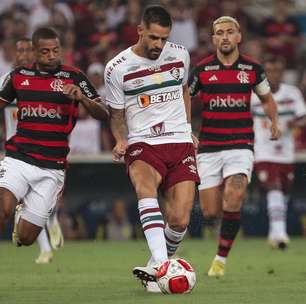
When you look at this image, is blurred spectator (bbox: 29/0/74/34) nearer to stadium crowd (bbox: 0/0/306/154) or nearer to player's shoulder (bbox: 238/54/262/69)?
stadium crowd (bbox: 0/0/306/154)

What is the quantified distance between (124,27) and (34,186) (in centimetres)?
1146

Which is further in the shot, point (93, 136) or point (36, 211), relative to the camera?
point (93, 136)

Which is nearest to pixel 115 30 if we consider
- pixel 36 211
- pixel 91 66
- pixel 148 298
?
pixel 91 66

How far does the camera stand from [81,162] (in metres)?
21.4

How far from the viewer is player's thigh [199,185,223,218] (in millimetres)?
14070

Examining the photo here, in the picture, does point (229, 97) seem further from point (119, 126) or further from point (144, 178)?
point (144, 178)

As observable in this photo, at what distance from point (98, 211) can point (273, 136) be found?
825 centimetres

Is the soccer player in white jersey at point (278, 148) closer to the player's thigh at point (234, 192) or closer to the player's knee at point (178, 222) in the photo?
the player's thigh at point (234, 192)

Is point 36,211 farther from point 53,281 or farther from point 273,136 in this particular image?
point 273,136

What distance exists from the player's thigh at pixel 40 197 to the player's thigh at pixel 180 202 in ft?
4.08

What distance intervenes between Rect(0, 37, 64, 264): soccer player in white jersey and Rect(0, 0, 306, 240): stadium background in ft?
13.4

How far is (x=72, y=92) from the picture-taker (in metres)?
11.3

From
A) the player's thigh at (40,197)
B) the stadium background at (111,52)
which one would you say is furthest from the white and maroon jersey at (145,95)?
the stadium background at (111,52)

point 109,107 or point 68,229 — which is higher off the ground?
point 109,107
